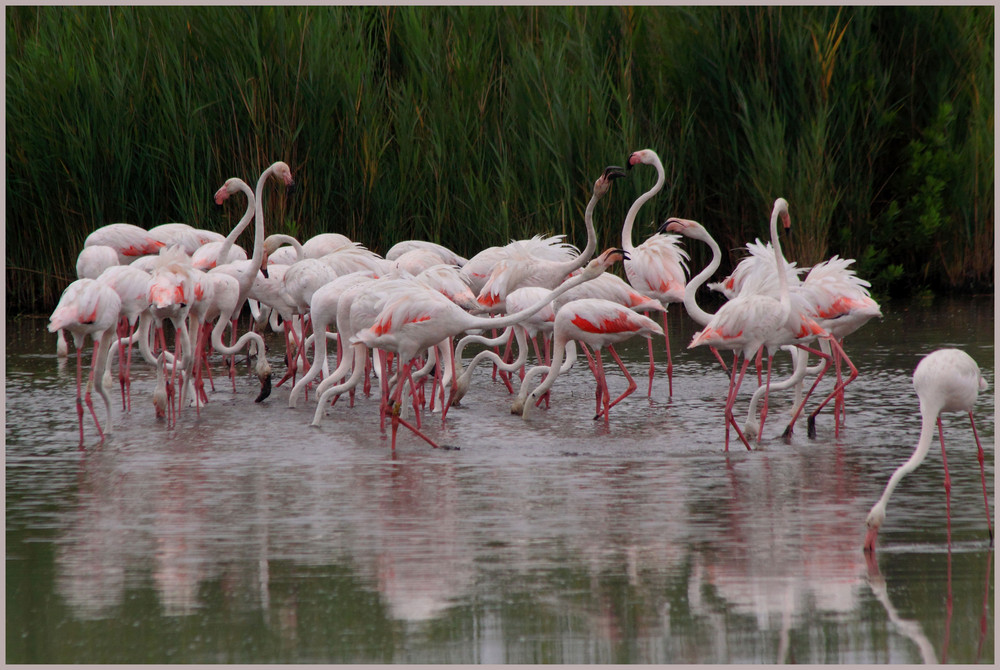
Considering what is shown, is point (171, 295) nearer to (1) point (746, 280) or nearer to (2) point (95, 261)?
(2) point (95, 261)

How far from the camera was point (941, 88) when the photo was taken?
44.3 feet

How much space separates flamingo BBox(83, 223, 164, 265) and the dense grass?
1760 mm

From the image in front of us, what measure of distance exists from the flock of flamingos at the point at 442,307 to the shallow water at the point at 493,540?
0.29m

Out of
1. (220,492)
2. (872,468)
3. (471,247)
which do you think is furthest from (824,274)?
(471,247)

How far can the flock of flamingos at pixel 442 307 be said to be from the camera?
7.46m

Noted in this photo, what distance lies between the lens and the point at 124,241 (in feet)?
35.6

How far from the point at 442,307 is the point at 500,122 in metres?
6.32

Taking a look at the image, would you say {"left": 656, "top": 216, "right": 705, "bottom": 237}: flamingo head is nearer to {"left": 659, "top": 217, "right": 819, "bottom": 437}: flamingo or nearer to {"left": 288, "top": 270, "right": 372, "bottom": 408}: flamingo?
{"left": 659, "top": 217, "right": 819, "bottom": 437}: flamingo

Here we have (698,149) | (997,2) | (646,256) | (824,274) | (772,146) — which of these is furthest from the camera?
(698,149)

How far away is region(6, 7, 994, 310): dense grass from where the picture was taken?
1266 centimetres

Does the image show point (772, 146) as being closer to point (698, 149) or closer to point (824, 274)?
point (698, 149)

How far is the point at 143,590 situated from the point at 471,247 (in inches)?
347

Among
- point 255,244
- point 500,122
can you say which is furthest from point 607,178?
point 500,122

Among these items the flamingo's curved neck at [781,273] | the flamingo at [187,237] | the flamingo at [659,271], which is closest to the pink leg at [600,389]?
the flamingo at [659,271]
